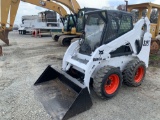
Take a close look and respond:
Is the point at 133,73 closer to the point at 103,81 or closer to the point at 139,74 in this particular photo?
the point at 139,74

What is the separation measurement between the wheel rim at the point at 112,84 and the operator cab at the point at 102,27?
74cm

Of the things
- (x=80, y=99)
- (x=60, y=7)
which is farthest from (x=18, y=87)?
(x=60, y=7)

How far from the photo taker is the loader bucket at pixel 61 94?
9.25ft

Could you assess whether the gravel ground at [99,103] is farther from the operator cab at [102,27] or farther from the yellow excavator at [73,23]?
the yellow excavator at [73,23]

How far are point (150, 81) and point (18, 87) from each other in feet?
11.2

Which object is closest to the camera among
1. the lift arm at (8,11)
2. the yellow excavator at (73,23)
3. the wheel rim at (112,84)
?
the wheel rim at (112,84)

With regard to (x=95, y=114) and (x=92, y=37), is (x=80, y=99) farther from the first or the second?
(x=92, y=37)

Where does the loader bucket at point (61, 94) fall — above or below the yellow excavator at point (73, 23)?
below

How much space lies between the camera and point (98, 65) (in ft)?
11.0

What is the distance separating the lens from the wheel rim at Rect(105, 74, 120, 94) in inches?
133

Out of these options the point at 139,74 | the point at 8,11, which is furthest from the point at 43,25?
the point at 139,74

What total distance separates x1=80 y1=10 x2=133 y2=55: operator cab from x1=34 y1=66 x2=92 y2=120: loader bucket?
86cm

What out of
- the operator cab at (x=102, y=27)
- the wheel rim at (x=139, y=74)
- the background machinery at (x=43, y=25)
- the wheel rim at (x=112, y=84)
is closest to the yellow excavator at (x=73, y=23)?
the operator cab at (x=102, y=27)

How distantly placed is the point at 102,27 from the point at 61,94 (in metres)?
1.69
